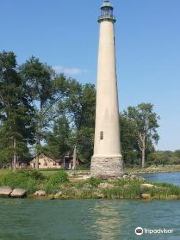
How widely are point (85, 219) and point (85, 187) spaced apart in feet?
37.0

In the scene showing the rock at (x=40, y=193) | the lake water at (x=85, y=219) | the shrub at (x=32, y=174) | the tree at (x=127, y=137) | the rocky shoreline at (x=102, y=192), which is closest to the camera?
the lake water at (x=85, y=219)

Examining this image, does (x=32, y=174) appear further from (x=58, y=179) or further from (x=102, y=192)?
(x=102, y=192)

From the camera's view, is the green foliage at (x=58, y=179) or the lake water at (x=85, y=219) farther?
the green foliage at (x=58, y=179)

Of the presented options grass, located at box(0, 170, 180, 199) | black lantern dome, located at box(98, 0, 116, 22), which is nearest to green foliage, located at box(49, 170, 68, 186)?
grass, located at box(0, 170, 180, 199)

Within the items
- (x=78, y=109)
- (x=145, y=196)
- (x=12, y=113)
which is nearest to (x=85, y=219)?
Result: (x=145, y=196)

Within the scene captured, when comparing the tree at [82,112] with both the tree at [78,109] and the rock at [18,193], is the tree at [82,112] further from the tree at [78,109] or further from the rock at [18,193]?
the rock at [18,193]

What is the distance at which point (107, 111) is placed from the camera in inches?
1607

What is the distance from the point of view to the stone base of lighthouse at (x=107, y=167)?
1619 inches

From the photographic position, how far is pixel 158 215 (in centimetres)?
2459

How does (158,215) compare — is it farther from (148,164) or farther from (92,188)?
(148,164)

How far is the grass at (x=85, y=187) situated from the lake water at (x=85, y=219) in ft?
6.22

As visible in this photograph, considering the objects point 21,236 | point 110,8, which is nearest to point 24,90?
point 110,8

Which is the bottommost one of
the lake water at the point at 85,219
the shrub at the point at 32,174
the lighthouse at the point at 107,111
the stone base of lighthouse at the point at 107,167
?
the lake water at the point at 85,219

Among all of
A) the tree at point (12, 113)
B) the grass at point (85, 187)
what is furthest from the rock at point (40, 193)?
the tree at point (12, 113)
